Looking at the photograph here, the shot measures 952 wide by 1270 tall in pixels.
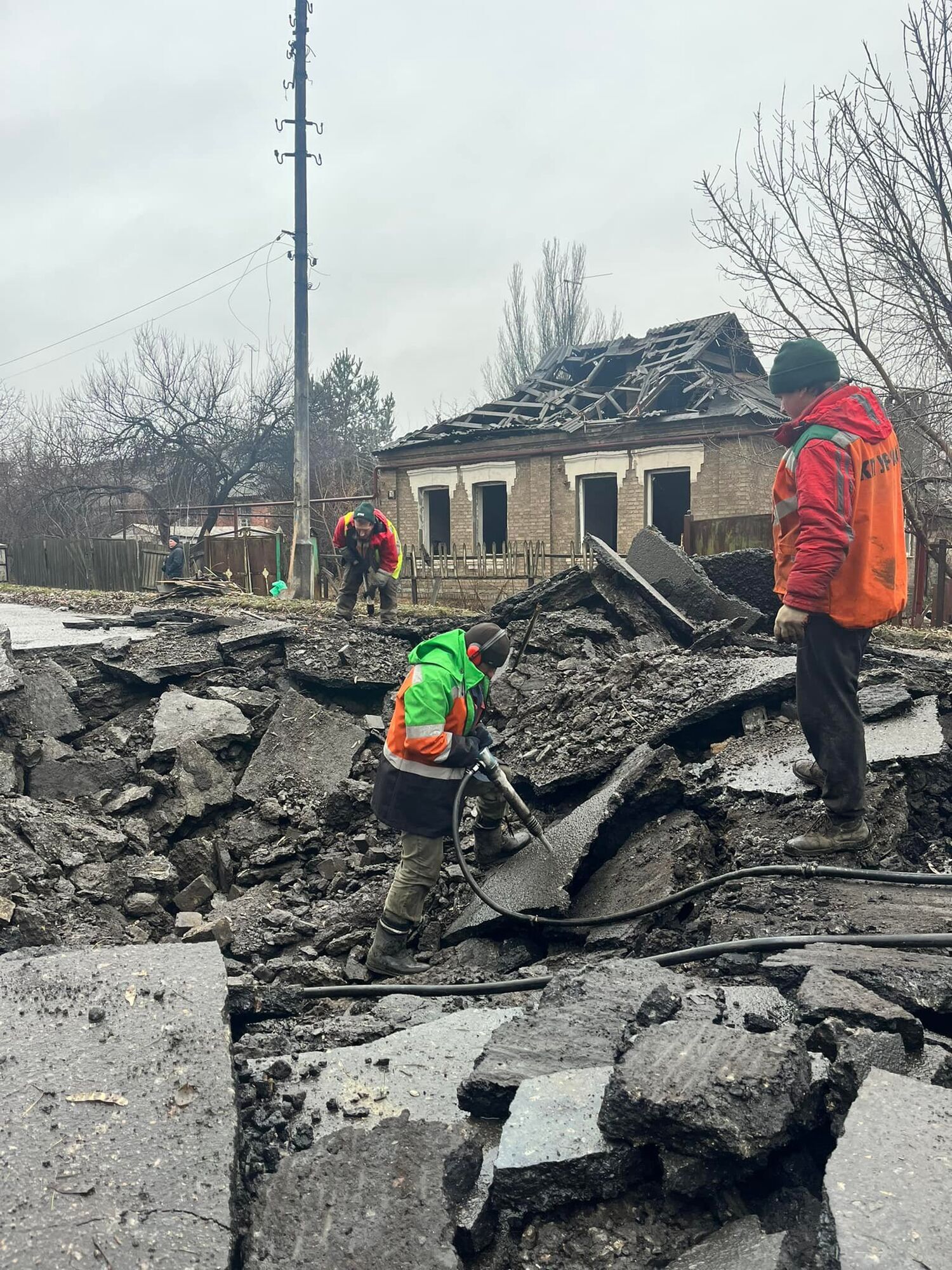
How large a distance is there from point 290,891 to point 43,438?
110 ft

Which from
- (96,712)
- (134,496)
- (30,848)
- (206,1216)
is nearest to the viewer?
(206,1216)

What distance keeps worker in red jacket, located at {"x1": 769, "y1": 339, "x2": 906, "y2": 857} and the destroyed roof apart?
14357 mm

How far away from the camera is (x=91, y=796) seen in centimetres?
657

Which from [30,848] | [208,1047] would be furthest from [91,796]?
[208,1047]

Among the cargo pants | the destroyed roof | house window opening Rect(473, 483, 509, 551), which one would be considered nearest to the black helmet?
the cargo pants

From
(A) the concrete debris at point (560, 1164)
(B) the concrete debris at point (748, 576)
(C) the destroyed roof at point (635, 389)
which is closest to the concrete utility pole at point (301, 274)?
(C) the destroyed roof at point (635, 389)

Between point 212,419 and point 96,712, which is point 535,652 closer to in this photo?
point 96,712

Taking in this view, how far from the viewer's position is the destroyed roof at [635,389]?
18609 millimetres

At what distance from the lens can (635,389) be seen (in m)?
20.0

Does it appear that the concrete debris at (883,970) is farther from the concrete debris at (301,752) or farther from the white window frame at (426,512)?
the white window frame at (426,512)

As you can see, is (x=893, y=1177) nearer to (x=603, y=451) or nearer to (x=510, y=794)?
(x=510, y=794)

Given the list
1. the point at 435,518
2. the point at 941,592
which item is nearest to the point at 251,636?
the point at 941,592

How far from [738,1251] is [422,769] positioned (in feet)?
8.89

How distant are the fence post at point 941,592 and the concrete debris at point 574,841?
26.2ft
